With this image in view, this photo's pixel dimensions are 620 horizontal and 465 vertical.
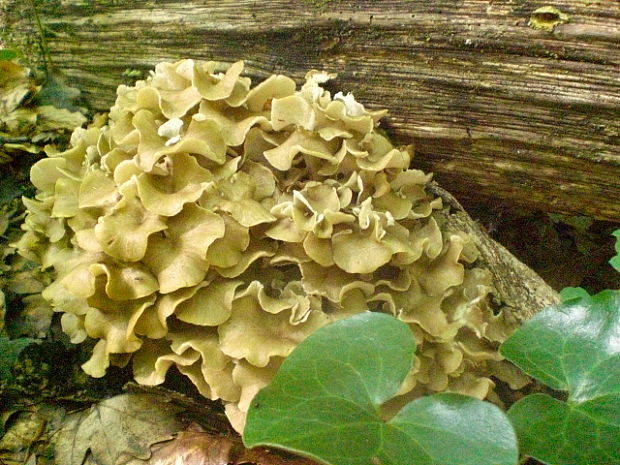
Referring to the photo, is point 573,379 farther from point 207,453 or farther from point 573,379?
point 207,453

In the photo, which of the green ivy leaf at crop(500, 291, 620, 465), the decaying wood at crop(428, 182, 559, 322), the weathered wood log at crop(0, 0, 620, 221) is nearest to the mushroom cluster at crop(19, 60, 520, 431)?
the decaying wood at crop(428, 182, 559, 322)

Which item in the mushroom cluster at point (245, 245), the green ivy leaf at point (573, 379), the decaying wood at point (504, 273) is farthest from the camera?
the decaying wood at point (504, 273)

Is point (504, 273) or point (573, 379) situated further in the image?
point (504, 273)

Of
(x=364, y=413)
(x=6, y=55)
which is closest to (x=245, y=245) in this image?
(x=364, y=413)

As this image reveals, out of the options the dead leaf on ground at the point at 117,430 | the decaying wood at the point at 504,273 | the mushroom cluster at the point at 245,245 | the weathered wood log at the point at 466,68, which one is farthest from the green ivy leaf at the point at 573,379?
the dead leaf on ground at the point at 117,430

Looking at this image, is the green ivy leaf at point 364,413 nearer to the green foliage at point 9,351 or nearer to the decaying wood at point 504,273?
the decaying wood at point 504,273

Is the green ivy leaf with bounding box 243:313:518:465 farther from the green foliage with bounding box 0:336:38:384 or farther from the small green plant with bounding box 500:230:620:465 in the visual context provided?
the green foliage with bounding box 0:336:38:384

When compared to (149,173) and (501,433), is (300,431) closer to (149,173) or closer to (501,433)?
(501,433)
